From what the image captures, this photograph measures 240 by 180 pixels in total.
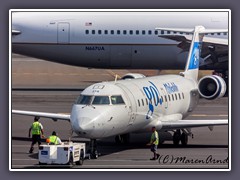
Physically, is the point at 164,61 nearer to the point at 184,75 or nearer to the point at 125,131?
the point at 184,75

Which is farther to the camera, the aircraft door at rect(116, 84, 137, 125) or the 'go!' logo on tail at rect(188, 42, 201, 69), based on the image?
the 'go!' logo on tail at rect(188, 42, 201, 69)

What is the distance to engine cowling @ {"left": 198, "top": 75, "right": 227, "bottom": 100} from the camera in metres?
45.9

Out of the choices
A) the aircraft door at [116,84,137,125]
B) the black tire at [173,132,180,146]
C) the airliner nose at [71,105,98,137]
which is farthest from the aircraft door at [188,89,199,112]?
the airliner nose at [71,105,98,137]

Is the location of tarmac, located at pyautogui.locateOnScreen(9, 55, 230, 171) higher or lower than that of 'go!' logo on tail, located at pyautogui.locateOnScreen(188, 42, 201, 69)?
lower

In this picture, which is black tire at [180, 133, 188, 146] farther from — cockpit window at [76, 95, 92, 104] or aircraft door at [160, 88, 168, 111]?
cockpit window at [76, 95, 92, 104]

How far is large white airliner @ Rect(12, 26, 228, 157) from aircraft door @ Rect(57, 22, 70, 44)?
1997 cm

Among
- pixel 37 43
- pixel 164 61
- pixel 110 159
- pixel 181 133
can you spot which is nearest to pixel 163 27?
pixel 164 61

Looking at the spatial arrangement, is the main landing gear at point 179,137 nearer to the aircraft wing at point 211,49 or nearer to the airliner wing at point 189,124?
the airliner wing at point 189,124

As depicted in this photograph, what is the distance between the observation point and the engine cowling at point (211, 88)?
1809 inches

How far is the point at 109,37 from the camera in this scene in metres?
67.7

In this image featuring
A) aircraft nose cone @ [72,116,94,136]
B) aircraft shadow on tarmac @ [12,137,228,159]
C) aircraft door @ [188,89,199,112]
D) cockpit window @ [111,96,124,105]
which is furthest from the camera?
aircraft door @ [188,89,199,112]

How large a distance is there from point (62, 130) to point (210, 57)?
81.6ft

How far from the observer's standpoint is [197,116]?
5272cm

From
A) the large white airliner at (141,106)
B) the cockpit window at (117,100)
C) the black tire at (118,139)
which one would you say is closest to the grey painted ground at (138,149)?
the black tire at (118,139)
